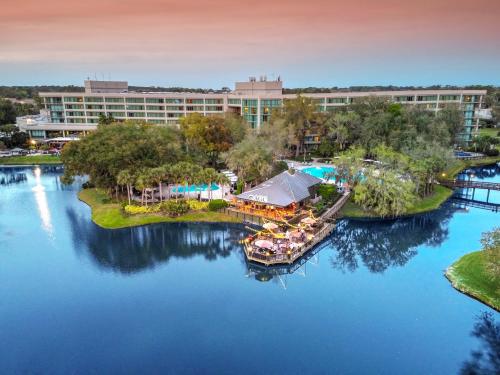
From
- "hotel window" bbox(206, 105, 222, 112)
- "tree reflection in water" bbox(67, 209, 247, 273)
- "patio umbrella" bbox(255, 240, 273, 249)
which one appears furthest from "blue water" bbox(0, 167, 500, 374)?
"hotel window" bbox(206, 105, 222, 112)

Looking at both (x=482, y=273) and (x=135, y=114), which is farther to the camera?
(x=135, y=114)

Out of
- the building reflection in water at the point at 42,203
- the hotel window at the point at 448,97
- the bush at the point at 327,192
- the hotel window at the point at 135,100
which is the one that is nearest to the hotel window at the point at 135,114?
the hotel window at the point at 135,100

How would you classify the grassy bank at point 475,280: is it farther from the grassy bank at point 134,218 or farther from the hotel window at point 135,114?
the hotel window at point 135,114

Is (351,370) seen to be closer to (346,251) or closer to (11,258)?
(346,251)

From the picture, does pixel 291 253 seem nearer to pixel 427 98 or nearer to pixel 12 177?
pixel 12 177

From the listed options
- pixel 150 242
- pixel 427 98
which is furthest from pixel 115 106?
pixel 427 98

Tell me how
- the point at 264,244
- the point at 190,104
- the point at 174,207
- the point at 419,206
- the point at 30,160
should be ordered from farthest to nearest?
the point at 190,104
the point at 30,160
the point at 419,206
the point at 174,207
the point at 264,244
